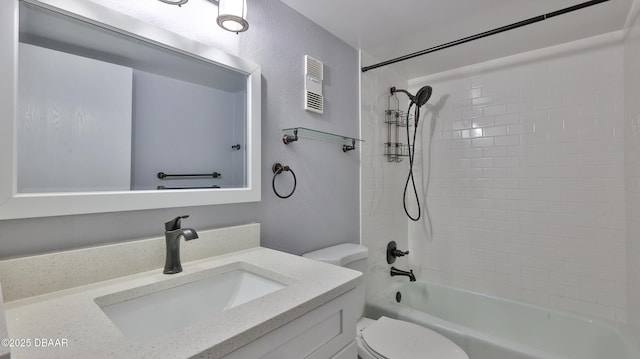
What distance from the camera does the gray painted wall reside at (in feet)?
3.00

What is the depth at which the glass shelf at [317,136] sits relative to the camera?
1560 millimetres

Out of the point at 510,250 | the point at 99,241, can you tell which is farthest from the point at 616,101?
the point at 99,241

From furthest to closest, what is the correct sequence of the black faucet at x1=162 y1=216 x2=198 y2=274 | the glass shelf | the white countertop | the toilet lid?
1. the glass shelf
2. the toilet lid
3. the black faucet at x1=162 y1=216 x2=198 y2=274
4. the white countertop

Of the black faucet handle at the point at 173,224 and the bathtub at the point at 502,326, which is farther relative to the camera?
the bathtub at the point at 502,326

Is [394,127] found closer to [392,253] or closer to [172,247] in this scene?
[392,253]

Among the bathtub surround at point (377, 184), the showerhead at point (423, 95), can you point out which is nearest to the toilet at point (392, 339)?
the bathtub surround at point (377, 184)

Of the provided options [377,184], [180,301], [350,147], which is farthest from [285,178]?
[377,184]

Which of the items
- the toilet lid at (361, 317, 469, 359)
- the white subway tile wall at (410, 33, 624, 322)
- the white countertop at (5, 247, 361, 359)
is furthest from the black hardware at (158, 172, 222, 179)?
the white subway tile wall at (410, 33, 624, 322)

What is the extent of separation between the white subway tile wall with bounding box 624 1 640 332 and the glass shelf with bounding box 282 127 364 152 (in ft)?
5.25

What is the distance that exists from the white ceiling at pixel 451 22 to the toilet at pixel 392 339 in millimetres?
1412

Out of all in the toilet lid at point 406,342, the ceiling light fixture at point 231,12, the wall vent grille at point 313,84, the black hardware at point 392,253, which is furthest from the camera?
the black hardware at point 392,253

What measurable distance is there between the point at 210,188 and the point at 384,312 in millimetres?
1418

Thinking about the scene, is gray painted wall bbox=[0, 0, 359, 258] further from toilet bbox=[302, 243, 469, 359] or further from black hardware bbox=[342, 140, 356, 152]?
toilet bbox=[302, 243, 469, 359]

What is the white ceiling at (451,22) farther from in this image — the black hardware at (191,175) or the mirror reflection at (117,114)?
the black hardware at (191,175)
